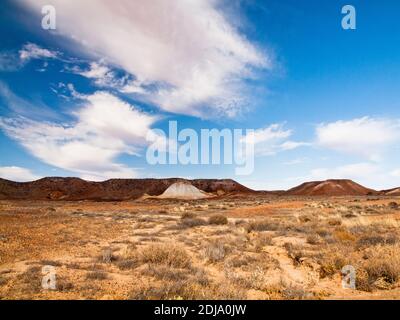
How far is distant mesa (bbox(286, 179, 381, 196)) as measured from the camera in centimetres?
12012

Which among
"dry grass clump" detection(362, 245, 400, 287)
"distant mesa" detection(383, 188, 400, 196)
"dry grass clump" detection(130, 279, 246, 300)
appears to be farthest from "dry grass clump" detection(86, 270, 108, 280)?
"distant mesa" detection(383, 188, 400, 196)

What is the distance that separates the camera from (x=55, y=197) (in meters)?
110

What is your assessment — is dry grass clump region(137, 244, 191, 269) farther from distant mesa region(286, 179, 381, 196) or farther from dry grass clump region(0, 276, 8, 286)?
distant mesa region(286, 179, 381, 196)

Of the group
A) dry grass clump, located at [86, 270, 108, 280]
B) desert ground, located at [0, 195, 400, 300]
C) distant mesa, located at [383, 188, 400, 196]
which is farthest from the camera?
distant mesa, located at [383, 188, 400, 196]

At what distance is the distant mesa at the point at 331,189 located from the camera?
120 meters

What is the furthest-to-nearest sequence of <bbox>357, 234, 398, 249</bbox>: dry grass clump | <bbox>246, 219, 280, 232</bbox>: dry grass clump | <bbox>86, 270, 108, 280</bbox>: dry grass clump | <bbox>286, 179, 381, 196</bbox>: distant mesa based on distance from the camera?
<bbox>286, 179, 381, 196</bbox>: distant mesa < <bbox>246, 219, 280, 232</bbox>: dry grass clump < <bbox>357, 234, 398, 249</bbox>: dry grass clump < <bbox>86, 270, 108, 280</bbox>: dry grass clump

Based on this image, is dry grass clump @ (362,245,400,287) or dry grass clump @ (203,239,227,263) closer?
dry grass clump @ (362,245,400,287)

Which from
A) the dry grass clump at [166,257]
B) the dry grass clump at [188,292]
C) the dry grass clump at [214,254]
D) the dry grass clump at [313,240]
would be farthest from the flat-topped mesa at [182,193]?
the dry grass clump at [188,292]

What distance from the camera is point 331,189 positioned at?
12344cm

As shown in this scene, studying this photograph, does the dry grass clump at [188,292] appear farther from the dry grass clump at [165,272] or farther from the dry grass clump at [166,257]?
the dry grass clump at [166,257]
